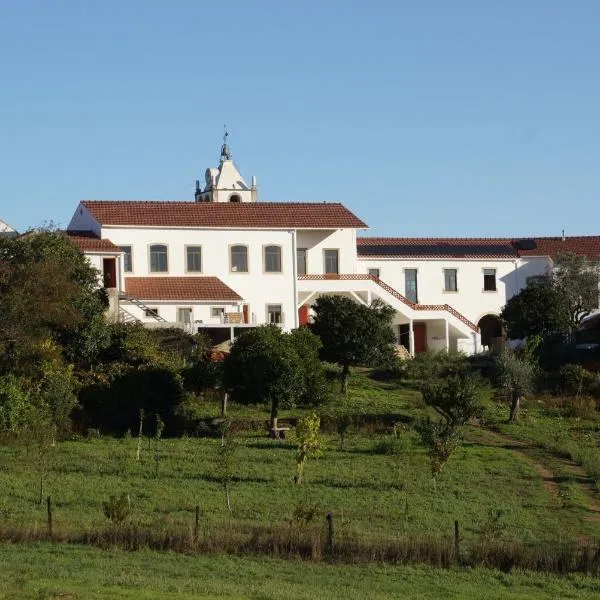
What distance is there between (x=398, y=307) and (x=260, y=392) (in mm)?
20290

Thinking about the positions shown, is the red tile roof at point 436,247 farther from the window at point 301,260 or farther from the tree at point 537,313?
the tree at point 537,313

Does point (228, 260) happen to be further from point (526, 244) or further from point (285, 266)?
point (526, 244)

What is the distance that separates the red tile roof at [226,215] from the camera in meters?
59.7

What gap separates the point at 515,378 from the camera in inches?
1848

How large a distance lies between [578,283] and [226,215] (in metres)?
15.9

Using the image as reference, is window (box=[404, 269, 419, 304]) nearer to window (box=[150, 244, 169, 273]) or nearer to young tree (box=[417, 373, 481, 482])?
window (box=[150, 244, 169, 273])

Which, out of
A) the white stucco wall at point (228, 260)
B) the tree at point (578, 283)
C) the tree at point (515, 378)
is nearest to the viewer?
the tree at point (515, 378)

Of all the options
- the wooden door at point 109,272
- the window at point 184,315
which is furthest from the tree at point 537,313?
the wooden door at point 109,272

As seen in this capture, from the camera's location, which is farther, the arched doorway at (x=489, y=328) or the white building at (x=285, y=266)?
the arched doorway at (x=489, y=328)

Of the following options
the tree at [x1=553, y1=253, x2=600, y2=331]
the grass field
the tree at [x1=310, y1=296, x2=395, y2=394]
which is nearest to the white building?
the tree at [x1=553, y1=253, x2=600, y2=331]

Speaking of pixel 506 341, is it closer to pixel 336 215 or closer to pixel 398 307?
pixel 398 307

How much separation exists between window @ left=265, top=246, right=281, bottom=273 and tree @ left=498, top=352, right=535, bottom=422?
14.8 m

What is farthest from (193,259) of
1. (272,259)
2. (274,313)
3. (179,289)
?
(274,313)

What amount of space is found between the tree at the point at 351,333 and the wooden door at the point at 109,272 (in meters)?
8.59
